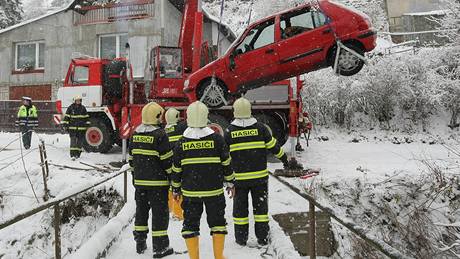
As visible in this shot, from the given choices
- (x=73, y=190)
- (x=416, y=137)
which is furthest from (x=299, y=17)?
(x=416, y=137)

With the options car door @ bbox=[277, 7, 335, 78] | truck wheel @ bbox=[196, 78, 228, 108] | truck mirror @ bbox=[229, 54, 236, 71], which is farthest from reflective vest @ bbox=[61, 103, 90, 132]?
car door @ bbox=[277, 7, 335, 78]

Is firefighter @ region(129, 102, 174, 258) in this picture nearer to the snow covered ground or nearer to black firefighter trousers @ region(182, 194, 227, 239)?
the snow covered ground

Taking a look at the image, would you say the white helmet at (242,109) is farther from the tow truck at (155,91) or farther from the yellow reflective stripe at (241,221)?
the tow truck at (155,91)

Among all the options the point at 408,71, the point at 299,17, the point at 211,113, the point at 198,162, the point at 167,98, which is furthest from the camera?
the point at 408,71

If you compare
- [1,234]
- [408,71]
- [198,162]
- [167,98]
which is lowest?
[1,234]

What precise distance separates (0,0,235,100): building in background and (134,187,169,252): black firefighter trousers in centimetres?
1519

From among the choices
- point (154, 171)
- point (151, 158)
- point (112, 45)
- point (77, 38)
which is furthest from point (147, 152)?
point (77, 38)

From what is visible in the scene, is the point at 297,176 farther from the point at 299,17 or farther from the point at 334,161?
the point at 299,17

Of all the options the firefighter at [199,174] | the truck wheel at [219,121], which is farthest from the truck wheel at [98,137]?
the firefighter at [199,174]

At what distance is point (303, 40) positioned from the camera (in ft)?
29.3

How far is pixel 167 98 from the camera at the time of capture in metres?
11.3

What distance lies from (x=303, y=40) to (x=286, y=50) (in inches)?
17.1

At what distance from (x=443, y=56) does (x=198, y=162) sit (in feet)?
53.9

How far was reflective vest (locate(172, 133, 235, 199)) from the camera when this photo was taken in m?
4.26
